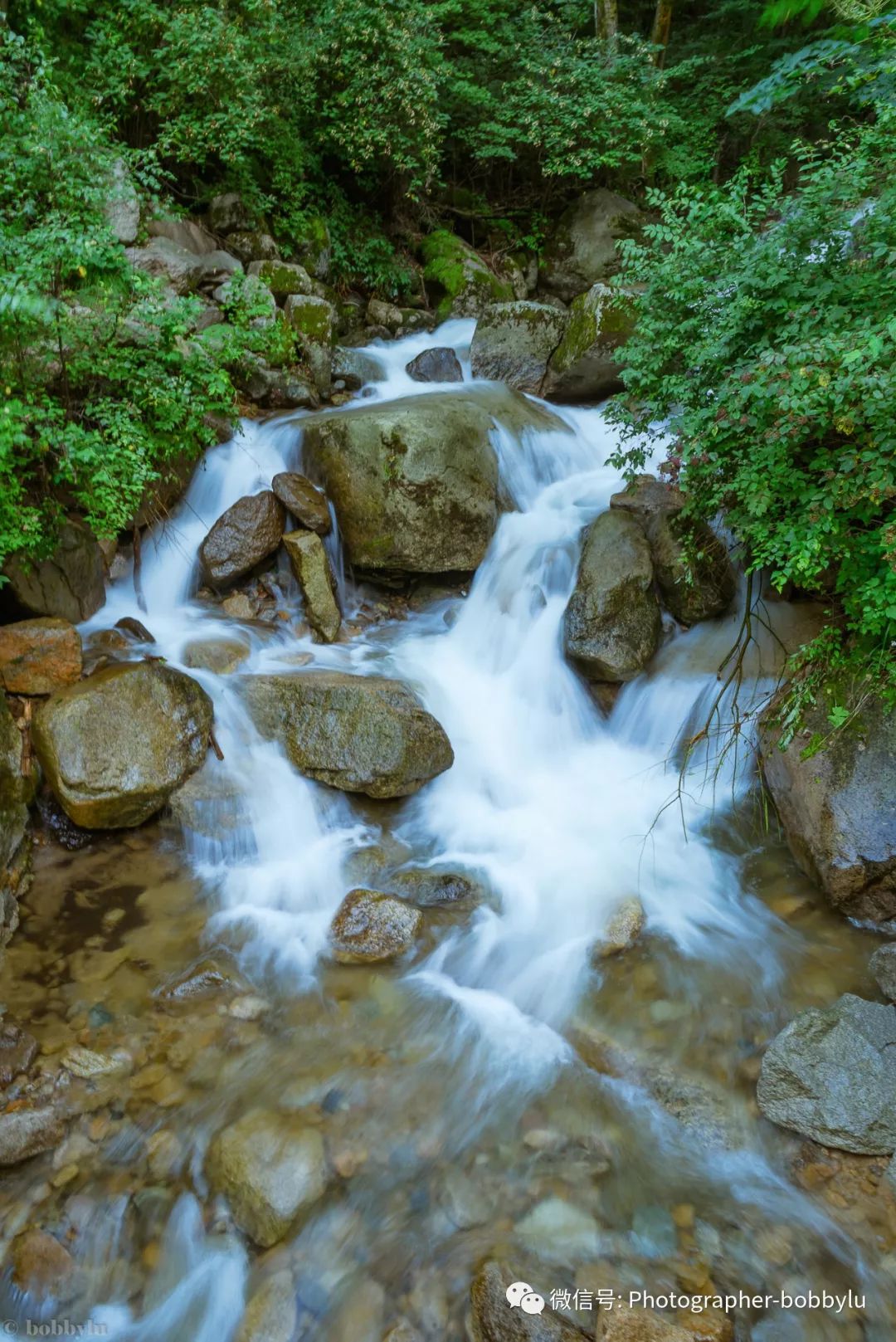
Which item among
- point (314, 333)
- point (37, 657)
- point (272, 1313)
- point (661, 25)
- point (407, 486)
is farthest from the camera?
point (661, 25)

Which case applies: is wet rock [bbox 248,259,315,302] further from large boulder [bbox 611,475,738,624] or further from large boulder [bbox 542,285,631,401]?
large boulder [bbox 611,475,738,624]

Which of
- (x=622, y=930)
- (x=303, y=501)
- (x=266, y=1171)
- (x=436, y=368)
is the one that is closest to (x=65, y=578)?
(x=303, y=501)

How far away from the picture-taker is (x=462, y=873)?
5191 millimetres

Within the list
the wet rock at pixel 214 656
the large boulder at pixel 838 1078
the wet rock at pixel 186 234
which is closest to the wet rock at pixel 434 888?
the large boulder at pixel 838 1078

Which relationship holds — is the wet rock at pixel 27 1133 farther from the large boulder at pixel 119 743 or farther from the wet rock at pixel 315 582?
the wet rock at pixel 315 582

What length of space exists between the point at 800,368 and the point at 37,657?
5052mm

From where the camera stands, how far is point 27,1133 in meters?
3.23

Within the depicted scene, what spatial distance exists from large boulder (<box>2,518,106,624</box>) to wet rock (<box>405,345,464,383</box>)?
5.25 m

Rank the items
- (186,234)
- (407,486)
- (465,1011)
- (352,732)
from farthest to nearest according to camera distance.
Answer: (186,234) < (407,486) < (352,732) < (465,1011)

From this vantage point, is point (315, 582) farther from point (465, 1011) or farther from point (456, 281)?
point (456, 281)

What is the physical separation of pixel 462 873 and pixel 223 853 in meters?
1.67

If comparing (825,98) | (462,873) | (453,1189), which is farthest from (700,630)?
(825,98)

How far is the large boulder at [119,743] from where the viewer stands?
4855 mm

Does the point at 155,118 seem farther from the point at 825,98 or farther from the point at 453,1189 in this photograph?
the point at 453,1189
